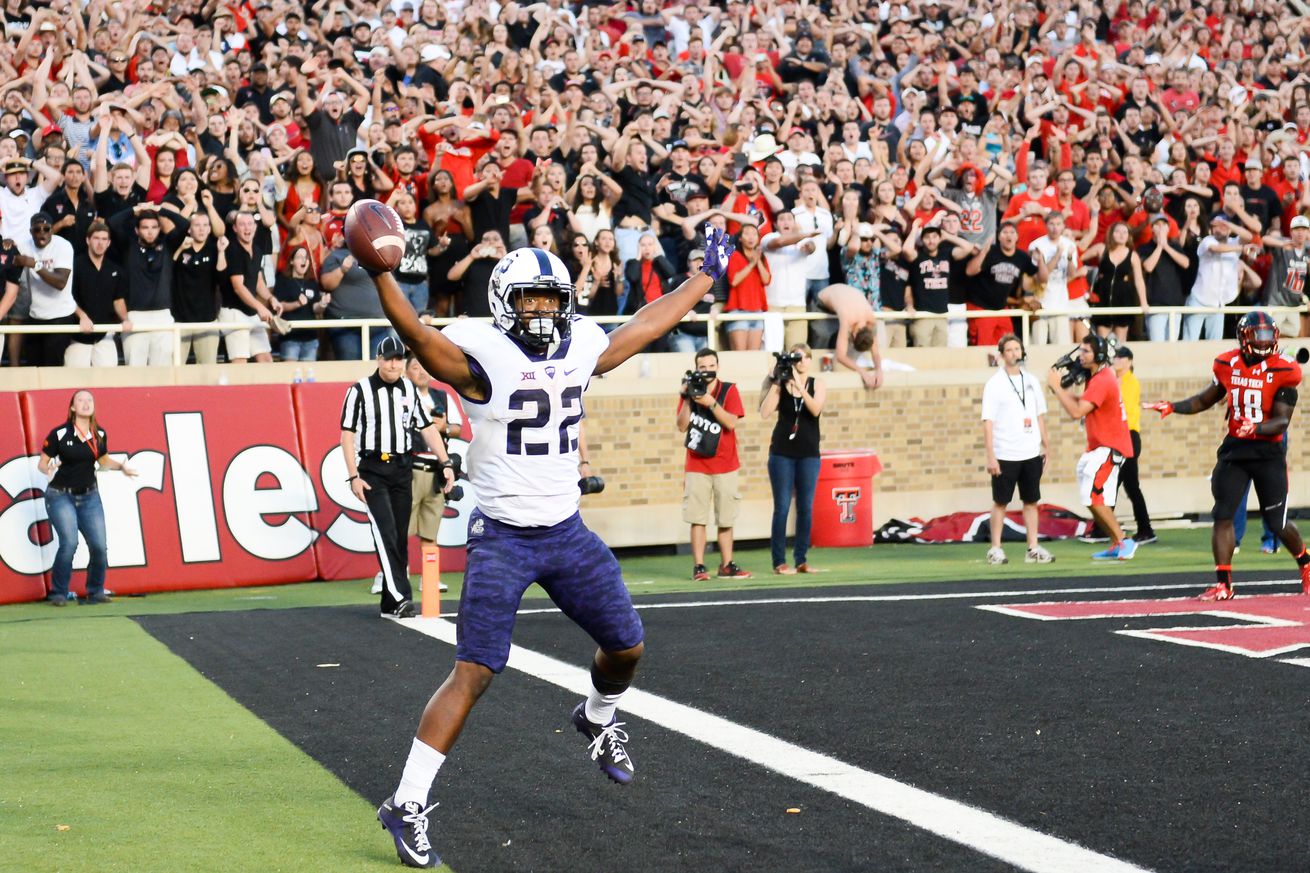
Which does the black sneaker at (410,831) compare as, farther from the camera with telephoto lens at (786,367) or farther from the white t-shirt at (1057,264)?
the white t-shirt at (1057,264)

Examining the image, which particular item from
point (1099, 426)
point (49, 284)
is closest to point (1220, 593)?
point (1099, 426)

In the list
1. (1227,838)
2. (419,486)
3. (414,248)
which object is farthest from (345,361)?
(1227,838)

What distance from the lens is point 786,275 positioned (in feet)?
60.1

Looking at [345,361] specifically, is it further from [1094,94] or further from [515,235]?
[1094,94]

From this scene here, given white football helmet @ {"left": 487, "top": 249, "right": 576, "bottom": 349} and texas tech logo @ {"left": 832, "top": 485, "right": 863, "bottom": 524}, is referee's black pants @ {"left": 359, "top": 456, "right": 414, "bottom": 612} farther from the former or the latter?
white football helmet @ {"left": 487, "top": 249, "right": 576, "bottom": 349}

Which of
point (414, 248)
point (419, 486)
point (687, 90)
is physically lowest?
point (419, 486)

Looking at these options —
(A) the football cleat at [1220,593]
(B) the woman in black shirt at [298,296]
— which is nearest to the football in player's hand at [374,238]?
(A) the football cleat at [1220,593]

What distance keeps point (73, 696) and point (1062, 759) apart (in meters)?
5.36

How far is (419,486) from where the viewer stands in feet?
45.8

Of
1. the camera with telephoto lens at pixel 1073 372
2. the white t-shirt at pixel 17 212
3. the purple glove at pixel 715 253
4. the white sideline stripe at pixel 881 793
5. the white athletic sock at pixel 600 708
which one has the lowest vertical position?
the white sideline stripe at pixel 881 793

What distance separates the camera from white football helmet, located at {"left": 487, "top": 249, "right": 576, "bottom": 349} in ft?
19.9

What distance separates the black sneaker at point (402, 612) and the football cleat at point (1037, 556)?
609 centimetres

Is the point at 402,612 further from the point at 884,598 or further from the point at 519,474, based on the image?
the point at 519,474

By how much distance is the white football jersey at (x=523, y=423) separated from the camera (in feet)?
20.0
